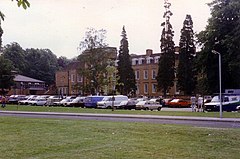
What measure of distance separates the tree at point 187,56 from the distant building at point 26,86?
1816 inches

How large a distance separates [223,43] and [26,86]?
70.0 meters

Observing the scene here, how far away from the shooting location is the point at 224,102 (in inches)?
1853

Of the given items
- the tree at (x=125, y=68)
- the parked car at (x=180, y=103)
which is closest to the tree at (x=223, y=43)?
the parked car at (x=180, y=103)

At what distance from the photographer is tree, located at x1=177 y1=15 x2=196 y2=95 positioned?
79312 millimetres

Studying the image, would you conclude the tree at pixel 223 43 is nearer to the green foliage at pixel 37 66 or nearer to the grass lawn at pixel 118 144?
the grass lawn at pixel 118 144

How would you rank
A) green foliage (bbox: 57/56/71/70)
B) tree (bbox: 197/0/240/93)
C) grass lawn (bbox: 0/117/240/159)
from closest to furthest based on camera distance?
grass lawn (bbox: 0/117/240/159), tree (bbox: 197/0/240/93), green foliage (bbox: 57/56/71/70)

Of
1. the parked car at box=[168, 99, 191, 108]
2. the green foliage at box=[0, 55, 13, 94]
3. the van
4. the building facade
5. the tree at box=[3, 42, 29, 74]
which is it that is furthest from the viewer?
the tree at box=[3, 42, 29, 74]

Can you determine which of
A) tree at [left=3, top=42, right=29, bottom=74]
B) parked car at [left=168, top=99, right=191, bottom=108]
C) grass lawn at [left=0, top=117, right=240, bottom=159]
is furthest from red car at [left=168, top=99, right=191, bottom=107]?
tree at [left=3, top=42, right=29, bottom=74]

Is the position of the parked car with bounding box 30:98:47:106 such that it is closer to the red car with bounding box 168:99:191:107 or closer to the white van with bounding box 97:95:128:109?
the white van with bounding box 97:95:128:109

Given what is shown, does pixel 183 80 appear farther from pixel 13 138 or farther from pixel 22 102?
pixel 13 138

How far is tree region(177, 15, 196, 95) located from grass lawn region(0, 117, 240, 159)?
6214 cm

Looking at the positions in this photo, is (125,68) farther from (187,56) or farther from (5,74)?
(5,74)

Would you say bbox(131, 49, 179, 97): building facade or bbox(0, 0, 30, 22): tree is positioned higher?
bbox(131, 49, 179, 97): building facade

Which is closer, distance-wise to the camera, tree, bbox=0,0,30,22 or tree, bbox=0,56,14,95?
tree, bbox=0,0,30,22
